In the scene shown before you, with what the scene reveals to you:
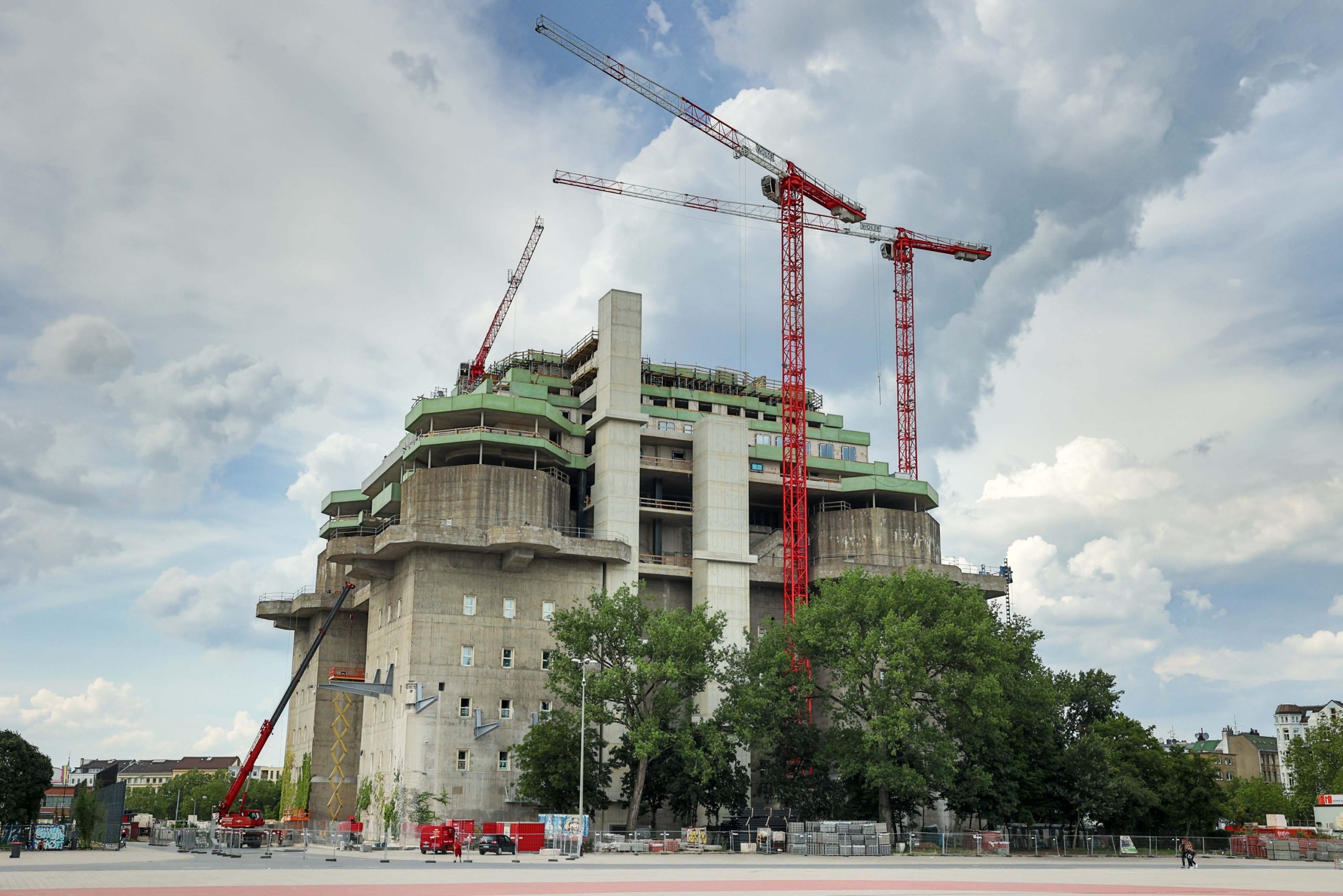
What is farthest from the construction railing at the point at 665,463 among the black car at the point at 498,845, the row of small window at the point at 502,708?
the black car at the point at 498,845

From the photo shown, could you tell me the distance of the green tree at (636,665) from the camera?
78062mm

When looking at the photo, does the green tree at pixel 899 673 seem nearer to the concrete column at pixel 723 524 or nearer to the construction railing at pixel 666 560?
the concrete column at pixel 723 524

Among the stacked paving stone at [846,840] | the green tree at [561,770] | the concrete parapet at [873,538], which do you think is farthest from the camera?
the concrete parapet at [873,538]

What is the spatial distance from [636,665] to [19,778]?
2414 inches

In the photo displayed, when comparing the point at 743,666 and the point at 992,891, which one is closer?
the point at 992,891

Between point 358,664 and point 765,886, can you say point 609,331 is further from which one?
point 765,886

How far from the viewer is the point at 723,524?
100312 millimetres

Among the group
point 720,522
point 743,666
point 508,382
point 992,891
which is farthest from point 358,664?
point 992,891

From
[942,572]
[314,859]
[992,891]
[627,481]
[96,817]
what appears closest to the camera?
[992,891]

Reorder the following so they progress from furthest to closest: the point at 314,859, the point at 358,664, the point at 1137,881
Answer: the point at 358,664, the point at 314,859, the point at 1137,881

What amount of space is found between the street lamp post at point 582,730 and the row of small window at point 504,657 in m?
6.65

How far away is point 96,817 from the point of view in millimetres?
73188

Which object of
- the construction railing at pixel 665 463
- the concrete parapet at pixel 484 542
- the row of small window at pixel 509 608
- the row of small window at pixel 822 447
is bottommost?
the row of small window at pixel 509 608

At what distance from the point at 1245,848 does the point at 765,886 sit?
62.1 metres
